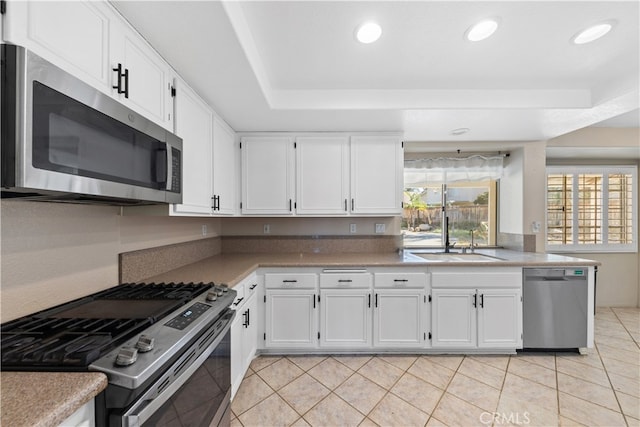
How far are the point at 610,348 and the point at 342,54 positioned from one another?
366 centimetres

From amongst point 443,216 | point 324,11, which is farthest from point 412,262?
point 324,11

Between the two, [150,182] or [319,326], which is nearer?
[150,182]

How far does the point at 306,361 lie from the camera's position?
2291 millimetres

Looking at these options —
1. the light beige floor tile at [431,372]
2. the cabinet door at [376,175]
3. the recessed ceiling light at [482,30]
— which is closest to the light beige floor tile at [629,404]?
the light beige floor tile at [431,372]

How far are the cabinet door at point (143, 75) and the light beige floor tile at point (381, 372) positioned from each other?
2.28m

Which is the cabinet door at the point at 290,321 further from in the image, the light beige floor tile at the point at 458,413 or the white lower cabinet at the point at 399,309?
the light beige floor tile at the point at 458,413

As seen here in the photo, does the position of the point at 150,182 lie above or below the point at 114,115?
below

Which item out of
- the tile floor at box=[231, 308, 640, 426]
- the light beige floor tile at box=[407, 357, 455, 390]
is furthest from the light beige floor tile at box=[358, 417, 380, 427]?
the light beige floor tile at box=[407, 357, 455, 390]

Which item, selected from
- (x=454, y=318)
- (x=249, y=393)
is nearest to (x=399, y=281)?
(x=454, y=318)

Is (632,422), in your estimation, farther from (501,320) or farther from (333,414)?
(333,414)

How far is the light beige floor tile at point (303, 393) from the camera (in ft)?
5.84

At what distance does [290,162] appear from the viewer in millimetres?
2711

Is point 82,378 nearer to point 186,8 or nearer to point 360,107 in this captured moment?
point 186,8

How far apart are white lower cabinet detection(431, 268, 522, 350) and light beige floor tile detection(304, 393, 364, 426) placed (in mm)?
1049
